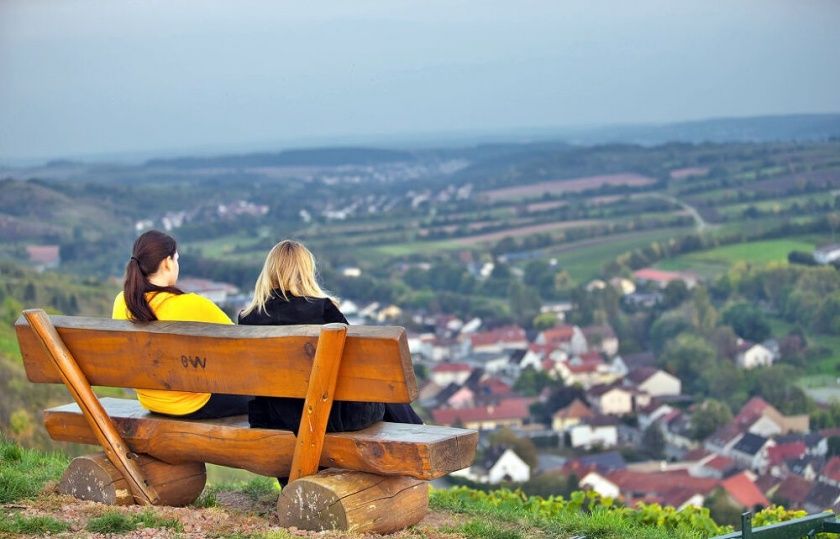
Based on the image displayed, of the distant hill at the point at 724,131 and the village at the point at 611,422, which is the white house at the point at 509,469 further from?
the distant hill at the point at 724,131

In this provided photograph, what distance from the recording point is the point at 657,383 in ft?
196

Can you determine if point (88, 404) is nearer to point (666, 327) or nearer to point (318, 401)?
point (318, 401)

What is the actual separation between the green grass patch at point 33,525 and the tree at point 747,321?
62934 mm

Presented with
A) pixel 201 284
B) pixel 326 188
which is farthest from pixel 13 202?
pixel 326 188

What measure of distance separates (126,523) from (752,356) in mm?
59205

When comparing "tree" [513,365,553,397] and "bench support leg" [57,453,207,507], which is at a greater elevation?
"bench support leg" [57,453,207,507]

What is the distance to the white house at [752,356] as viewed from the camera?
196 ft

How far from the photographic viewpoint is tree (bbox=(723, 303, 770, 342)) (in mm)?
65812

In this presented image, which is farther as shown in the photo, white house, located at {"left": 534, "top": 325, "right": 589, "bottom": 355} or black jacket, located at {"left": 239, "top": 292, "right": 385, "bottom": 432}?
white house, located at {"left": 534, "top": 325, "right": 589, "bottom": 355}

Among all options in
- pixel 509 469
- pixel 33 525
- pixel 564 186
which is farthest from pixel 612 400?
pixel 564 186

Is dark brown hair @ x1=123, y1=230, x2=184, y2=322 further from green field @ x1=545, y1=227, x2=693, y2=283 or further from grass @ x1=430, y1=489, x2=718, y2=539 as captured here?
green field @ x1=545, y1=227, x2=693, y2=283

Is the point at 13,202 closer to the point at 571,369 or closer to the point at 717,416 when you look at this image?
the point at 571,369

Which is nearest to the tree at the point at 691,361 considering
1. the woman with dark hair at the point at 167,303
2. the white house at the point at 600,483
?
the white house at the point at 600,483

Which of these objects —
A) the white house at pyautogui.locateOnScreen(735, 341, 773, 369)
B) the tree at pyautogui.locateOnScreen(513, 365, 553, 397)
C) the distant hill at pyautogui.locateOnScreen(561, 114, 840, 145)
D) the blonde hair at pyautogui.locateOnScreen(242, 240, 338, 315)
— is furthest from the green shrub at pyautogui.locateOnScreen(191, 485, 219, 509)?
the distant hill at pyautogui.locateOnScreen(561, 114, 840, 145)
